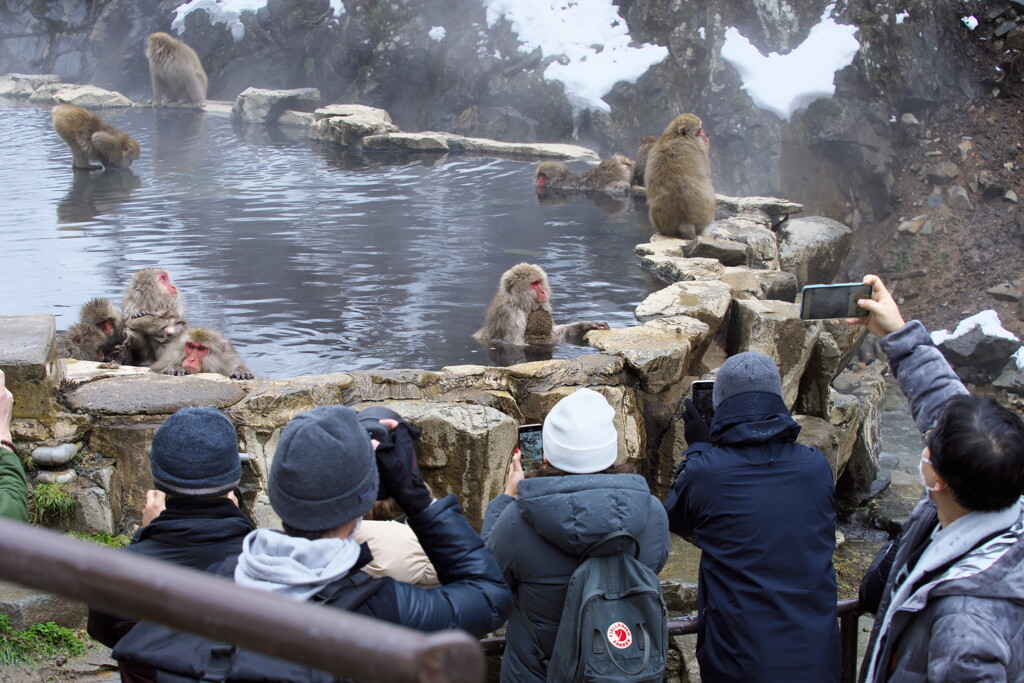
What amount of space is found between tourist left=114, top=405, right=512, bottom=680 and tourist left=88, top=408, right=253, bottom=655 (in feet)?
0.45

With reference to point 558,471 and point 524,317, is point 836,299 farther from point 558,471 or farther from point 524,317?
point 524,317

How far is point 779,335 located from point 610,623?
298 centimetres

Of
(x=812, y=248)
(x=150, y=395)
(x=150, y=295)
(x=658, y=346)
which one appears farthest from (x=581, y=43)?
(x=150, y=395)

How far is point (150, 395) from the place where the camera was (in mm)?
3137

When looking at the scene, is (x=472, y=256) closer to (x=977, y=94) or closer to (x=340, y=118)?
(x=340, y=118)

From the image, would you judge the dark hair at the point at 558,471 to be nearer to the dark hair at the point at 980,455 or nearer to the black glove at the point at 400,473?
the black glove at the point at 400,473

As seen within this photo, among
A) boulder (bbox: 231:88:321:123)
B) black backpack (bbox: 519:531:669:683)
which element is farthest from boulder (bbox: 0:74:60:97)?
black backpack (bbox: 519:531:669:683)

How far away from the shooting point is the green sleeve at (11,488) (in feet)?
6.01

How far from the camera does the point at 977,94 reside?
1297 cm

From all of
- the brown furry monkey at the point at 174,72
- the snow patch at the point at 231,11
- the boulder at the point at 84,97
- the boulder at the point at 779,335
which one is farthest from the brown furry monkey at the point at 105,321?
the snow patch at the point at 231,11

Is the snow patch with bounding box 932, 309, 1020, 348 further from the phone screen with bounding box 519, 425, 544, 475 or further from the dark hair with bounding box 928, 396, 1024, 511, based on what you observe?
the dark hair with bounding box 928, 396, 1024, 511

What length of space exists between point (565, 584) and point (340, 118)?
436 inches

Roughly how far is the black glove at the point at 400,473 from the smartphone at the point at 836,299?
3.61ft

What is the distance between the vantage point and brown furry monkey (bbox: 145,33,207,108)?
49.9 feet
